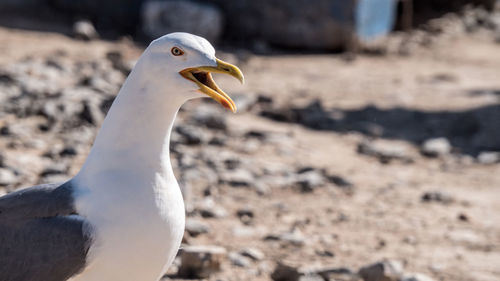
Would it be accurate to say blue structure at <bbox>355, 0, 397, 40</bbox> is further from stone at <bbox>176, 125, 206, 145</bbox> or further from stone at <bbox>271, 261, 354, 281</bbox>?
stone at <bbox>271, 261, 354, 281</bbox>

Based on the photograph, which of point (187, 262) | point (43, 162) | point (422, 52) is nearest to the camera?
point (187, 262)

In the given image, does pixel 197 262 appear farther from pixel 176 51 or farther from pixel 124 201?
pixel 176 51

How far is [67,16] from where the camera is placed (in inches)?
443

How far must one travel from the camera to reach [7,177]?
498 cm

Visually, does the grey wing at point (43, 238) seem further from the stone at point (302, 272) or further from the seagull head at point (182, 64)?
the stone at point (302, 272)

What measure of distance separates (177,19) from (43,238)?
8.08 meters

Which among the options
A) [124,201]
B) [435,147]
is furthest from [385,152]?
[124,201]

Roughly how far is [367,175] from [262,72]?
3422 mm

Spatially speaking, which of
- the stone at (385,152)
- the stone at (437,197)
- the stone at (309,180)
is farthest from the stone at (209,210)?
the stone at (385,152)

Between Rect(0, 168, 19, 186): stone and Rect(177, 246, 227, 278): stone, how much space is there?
1.39 m

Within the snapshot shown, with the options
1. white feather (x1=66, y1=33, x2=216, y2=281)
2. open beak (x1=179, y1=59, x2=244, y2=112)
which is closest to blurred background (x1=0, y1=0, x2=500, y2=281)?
white feather (x1=66, y1=33, x2=216, y2=281)

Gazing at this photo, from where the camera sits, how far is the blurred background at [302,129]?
4750mm

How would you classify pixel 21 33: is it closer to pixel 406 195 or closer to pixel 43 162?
pixel 43 162

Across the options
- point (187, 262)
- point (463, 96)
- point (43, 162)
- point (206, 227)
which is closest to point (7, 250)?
point (187, 262)
